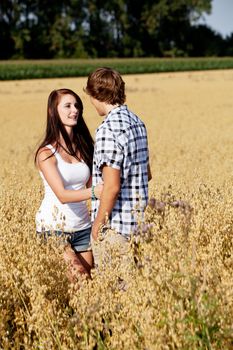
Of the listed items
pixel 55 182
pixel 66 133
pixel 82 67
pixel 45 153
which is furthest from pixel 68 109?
pixel 82 67

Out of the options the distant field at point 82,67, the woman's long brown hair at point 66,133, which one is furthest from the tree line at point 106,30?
the woman's long brown hair at point 66,133

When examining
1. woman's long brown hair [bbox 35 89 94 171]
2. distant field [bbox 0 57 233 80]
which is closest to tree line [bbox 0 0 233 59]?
distant field [bbox 0 57 233 80]

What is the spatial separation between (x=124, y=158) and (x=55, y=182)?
536mm

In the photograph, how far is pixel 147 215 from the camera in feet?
A: 10.7

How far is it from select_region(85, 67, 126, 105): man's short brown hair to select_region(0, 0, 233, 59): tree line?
2940 inches

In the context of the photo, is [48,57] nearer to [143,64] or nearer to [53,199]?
[143,64]

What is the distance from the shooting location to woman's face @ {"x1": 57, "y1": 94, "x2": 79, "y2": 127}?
166 inches

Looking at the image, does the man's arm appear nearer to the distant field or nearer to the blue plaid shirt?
the blue plaid shirt

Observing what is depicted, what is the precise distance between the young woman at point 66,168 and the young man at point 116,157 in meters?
0.35

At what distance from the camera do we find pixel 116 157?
12.1 ft

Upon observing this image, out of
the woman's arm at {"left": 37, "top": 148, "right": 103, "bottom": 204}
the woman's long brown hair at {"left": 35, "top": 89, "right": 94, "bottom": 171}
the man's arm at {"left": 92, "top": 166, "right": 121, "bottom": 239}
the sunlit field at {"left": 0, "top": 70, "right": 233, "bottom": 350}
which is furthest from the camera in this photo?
the woman's long brown hair at {"left": 35, "top": 89, "right": 94, "bottom": 171}

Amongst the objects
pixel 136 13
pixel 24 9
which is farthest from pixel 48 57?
pixel 136 13

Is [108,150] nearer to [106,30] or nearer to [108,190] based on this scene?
[108,190]

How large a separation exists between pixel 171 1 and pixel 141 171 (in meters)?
93.4
